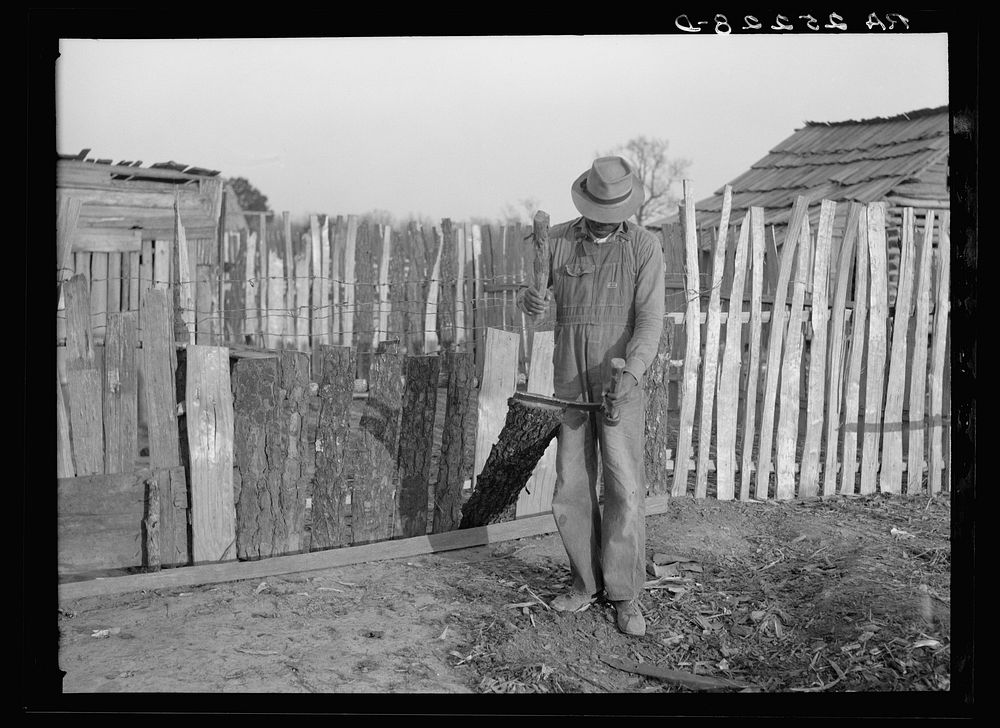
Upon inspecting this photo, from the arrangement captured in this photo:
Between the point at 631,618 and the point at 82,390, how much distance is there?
321 centimetres

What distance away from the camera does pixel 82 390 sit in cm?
494

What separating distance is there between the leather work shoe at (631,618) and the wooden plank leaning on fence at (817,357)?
10.4 ft

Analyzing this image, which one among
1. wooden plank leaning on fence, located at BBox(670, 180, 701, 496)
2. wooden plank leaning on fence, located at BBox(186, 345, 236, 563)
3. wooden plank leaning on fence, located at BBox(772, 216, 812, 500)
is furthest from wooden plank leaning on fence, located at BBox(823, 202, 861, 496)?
wooden plank leaning on fence, located at BBox(186, 345, 236, 563)

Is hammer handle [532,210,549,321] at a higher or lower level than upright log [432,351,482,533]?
higher

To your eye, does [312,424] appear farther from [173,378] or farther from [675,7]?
[675,7]

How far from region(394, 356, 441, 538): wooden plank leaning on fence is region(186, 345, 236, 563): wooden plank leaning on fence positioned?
1.02 m

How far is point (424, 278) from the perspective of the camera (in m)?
12.7

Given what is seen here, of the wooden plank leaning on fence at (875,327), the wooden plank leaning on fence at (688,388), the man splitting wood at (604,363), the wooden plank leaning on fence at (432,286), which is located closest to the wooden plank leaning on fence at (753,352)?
the wooden plank leaning on fence at (688,388)

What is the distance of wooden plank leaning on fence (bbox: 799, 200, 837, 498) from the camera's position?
280 inches

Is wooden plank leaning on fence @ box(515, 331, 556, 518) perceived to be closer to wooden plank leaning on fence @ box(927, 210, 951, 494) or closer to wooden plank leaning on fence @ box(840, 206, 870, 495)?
wooden plank leaning on fence @ box(840, 206, 870, 495)

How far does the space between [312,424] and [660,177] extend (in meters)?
17.7

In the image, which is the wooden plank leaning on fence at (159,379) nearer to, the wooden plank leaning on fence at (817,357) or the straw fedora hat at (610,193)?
the straw fedora hat at (610,193)

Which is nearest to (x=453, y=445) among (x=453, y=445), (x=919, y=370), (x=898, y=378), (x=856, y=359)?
(x=453, y=445)
